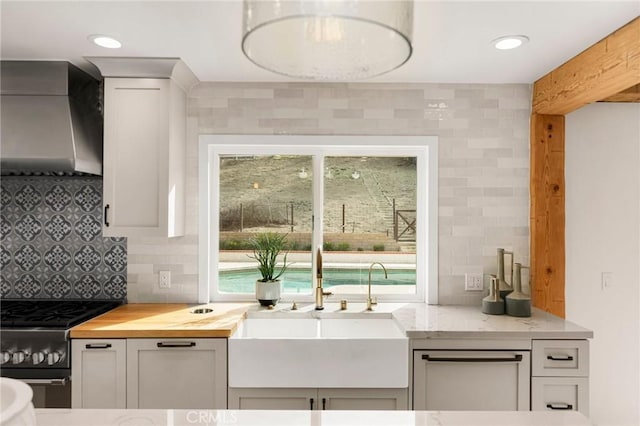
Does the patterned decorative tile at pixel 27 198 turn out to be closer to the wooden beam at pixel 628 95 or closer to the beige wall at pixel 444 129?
the beige wall at pixel 444 129

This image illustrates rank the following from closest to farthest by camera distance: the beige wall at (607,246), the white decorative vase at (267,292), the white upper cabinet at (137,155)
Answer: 1. the white upper cabinet at (137,155)
2. the white decorative vase at (267,292)
3. the beige wall at (607,246)

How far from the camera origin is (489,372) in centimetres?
220

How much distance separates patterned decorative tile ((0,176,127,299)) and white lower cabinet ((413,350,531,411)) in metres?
1.92

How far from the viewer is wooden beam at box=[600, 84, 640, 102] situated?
2.75 m

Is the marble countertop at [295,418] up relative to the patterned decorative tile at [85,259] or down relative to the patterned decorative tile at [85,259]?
down

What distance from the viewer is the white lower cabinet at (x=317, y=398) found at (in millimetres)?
2188

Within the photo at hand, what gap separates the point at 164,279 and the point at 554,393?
2.33 meters

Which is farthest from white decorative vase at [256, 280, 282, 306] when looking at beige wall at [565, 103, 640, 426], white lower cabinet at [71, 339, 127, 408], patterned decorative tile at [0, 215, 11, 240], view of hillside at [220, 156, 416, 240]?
beige wall at [565, 103, 640, 426]

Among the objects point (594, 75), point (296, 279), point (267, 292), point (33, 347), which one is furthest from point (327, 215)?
point (33, 347)

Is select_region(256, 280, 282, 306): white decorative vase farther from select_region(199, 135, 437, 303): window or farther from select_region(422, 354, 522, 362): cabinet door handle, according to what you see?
select_region(422, 354, 522, 362): cabinet door handle

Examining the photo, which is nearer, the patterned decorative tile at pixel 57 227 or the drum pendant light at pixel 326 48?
the drum pendant light at pixel 326 48

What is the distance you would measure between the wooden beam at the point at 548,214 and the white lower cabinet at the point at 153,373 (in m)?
2.01

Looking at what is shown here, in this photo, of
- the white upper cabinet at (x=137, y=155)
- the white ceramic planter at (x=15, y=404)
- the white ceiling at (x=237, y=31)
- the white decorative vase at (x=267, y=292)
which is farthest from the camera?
the white decorative vase at (x=267, y=292)

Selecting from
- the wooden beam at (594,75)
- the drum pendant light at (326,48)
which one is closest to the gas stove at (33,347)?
the drum pendant light at (326,48)
